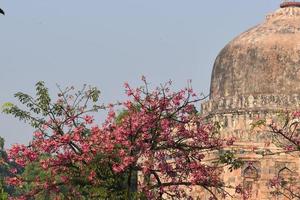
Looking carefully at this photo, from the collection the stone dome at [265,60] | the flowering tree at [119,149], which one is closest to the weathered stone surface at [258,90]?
the stone dome at [265,60]

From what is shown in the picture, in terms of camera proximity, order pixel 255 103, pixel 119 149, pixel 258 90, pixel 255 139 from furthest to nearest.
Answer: pixel 258 90
pixel 255 103
pixel 255 139
pixel 119 149

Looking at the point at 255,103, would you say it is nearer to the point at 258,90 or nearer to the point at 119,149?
the point at 258,90

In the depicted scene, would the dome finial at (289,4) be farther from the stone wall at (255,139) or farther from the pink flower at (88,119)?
the pink flower at (88,119)

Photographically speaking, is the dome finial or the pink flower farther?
the dome finial

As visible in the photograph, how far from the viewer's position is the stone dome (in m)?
29.3

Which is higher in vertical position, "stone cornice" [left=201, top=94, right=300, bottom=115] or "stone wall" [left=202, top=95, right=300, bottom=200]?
"stone cornice" [left=201, top=94, right=300, bottom=115]

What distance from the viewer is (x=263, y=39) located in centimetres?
2959

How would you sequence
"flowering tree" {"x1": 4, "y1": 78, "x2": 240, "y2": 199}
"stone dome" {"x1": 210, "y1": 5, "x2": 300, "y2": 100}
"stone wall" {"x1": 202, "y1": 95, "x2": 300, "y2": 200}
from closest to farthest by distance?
"flowering tree" {"x1": 4, "y1": 78, "x2": 240, "y2": 199} → "stone wall" {"x1": 202, "y1": 95, "x2": 300, "y2": 200} → "stone dome" {"x1": 210, "y1": 5, "x2": 300, "y2": 100}

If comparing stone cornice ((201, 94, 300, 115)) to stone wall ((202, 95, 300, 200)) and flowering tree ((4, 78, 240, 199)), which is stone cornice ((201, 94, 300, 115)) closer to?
stone wall ((202, 95, 300, 200))

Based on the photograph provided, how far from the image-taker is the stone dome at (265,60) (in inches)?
1153

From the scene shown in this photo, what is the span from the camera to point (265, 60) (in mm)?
29531

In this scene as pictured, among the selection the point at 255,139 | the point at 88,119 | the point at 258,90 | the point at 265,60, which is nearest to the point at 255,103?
the point at 258,90

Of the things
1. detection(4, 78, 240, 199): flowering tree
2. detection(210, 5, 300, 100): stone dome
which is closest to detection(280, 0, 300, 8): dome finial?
detection(210, 5, 300, 100): stone dome

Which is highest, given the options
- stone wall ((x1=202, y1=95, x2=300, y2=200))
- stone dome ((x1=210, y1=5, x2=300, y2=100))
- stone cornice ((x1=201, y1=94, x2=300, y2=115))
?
stone dome ((x1=210, y1=5, x2=300, y2=100))
